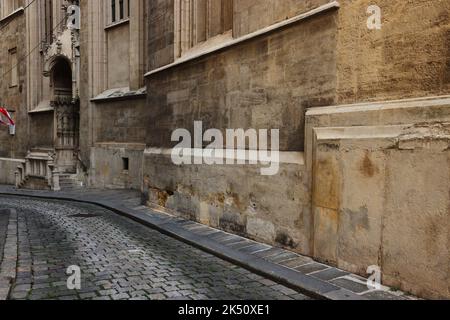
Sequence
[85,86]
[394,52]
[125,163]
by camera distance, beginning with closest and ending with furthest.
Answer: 1. [394,52]
2. [125,163]
3. [85,86]

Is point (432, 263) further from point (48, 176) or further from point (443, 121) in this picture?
point (48, 176)

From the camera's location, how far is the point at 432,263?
418 cm

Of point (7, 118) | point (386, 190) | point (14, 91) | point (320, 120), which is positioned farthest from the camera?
point (14, 91)

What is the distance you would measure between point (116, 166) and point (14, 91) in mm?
12708

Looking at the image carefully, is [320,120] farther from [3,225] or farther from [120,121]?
[120,121]

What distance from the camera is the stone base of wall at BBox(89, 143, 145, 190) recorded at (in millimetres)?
15578

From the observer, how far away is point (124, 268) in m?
5.83

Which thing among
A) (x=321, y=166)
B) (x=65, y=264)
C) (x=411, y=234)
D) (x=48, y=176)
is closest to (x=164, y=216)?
(x=65, y=264)

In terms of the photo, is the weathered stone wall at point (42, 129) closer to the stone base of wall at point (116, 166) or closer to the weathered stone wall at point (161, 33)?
the stone base of wall at point (116, 166)

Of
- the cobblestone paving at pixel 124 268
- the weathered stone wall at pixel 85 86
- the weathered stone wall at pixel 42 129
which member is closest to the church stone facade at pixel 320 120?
the cobblestone paving at pixel 124 268

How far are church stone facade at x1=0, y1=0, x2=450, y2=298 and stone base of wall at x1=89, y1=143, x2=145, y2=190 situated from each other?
421cm

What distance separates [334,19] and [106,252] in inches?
195

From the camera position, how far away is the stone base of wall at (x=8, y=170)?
23973 mm

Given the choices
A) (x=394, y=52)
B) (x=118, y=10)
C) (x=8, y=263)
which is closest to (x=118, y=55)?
(x=118, y=10)
